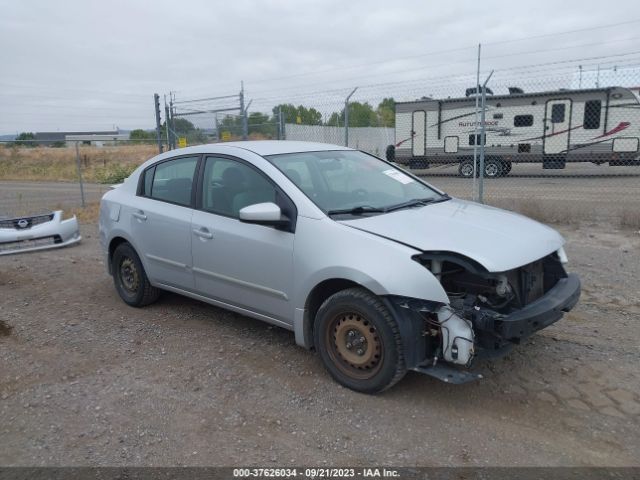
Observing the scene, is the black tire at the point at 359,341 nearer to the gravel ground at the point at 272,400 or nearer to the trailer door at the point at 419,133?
the gravel ground at the point at 272,400

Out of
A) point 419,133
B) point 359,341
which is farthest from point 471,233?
point 419,133

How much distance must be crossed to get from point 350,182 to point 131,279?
2500mm

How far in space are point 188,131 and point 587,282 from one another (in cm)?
1205

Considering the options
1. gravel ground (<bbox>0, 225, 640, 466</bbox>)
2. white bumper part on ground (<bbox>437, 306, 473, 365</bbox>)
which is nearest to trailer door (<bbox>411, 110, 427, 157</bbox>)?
gravel ground (<bbox>0, 225, 640, 466</bbox>)

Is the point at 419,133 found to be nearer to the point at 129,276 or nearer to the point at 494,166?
the point at 494,166

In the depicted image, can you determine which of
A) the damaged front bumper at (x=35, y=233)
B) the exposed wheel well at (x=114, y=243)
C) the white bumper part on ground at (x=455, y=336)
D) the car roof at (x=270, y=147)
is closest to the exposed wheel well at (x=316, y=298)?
the white bumper part on ground at (x=455, y=336)

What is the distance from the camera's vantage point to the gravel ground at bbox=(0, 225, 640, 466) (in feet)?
9.95

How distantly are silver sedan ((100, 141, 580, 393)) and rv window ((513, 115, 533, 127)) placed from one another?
599 inches

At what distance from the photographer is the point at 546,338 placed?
4.44 metres

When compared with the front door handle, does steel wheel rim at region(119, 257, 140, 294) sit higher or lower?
lower

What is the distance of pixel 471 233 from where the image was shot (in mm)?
3543

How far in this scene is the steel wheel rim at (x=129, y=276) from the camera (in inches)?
211

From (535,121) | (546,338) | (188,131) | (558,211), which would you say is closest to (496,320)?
(546,338)

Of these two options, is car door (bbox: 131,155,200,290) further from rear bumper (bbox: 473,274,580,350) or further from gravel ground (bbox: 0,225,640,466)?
rear bumper (bbox: 473,274,580,350)
